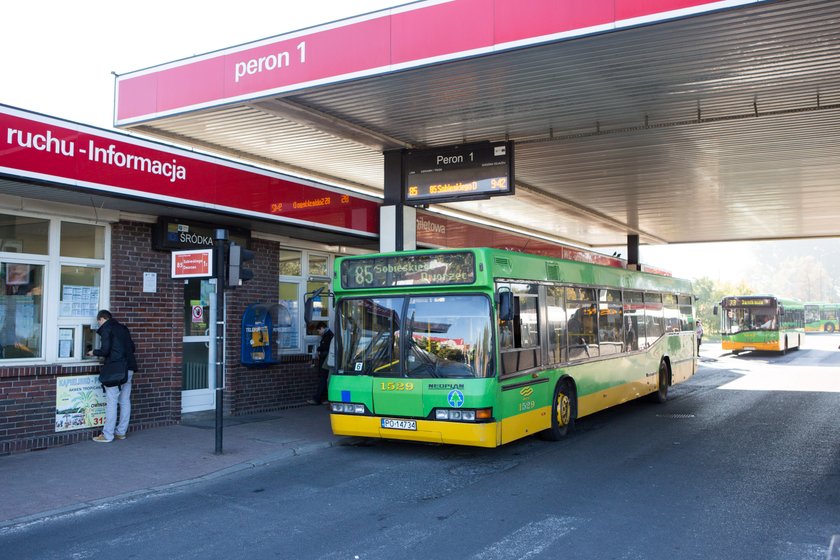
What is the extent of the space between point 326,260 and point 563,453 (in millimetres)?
7625

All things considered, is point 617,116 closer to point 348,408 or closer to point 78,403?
point 348,408

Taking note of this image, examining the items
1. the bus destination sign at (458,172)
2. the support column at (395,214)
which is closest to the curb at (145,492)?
the support column at (395,214)

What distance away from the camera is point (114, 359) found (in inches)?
405

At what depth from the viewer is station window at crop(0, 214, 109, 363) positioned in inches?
389

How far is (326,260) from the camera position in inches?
610

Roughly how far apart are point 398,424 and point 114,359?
4.40m

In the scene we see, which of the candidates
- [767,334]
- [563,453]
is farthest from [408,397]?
[767,334]

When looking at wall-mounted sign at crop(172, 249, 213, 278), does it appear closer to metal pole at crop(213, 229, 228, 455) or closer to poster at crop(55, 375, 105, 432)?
metal pole at crop(213, 229, 228, 455)

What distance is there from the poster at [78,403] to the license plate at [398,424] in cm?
457

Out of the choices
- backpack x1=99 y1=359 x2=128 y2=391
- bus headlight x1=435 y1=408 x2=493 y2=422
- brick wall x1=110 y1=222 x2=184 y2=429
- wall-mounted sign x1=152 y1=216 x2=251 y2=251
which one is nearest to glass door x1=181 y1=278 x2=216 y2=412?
brick wall x1=110 y1=222 x2=184 y2=429

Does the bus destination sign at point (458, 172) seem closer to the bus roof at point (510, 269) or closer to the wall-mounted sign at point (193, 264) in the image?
the bus roof at point (510, 269)

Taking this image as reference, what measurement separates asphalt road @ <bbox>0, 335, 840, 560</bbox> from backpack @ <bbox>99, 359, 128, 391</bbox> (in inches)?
115

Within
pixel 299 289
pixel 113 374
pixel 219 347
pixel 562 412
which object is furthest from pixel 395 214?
pixel 113 374

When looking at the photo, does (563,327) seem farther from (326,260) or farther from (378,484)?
(326,260)
